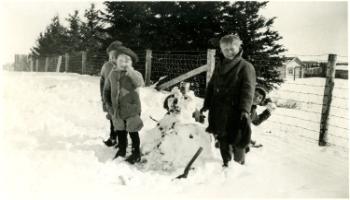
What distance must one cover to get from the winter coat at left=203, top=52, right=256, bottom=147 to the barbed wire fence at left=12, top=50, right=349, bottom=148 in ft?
5.26

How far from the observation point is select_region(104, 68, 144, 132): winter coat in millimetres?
4340

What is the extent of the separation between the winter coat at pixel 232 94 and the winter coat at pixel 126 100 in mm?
963

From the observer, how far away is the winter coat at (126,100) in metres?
4.34

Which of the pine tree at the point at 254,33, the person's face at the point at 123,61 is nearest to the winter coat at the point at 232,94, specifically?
the person's face at the point at 123,61

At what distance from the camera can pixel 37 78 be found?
28.2 ft

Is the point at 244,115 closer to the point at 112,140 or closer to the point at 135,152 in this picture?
the point at 135,152

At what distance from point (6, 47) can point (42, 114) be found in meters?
1.41

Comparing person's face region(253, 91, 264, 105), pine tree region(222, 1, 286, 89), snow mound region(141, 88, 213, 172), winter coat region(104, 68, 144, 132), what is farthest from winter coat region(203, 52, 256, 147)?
pine tree region(222, 1, 286, 89)

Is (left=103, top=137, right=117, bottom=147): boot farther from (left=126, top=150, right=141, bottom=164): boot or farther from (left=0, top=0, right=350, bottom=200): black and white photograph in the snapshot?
(left=126, top=150, right=141, bottom=164): boot

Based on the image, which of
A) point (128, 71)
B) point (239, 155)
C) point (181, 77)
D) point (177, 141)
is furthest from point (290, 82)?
point (128, 71)

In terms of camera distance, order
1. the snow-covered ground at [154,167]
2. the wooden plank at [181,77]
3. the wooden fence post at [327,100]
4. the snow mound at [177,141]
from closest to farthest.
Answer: the snow-covered ground at [154,167]
the snow mound at [177,141]
the wooden fence post at [327,100]
the wooden plank at [181,77]

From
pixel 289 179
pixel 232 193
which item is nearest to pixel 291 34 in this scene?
pixel 289 179

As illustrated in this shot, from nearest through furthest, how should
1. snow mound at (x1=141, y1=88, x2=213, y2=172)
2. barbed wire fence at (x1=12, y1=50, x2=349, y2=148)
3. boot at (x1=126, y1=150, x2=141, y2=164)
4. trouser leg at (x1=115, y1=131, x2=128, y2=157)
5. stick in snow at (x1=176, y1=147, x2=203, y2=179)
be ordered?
stick in snow at (x1=176, y1=147, x2=203, y2=179)
snow mound at (x1=141, y1=88, x2=213, y2=172)
boot at (x1=126, y1=150, x2=141, y2=164)
trouser leg at (x1=115, y1=131, x2=128, y2=157)
barbed wire fence at (x1=12, y1=50, x2=349, y2=148)

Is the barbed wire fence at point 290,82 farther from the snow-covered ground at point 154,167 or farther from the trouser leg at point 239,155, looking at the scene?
the trouser leg at point 239,155
